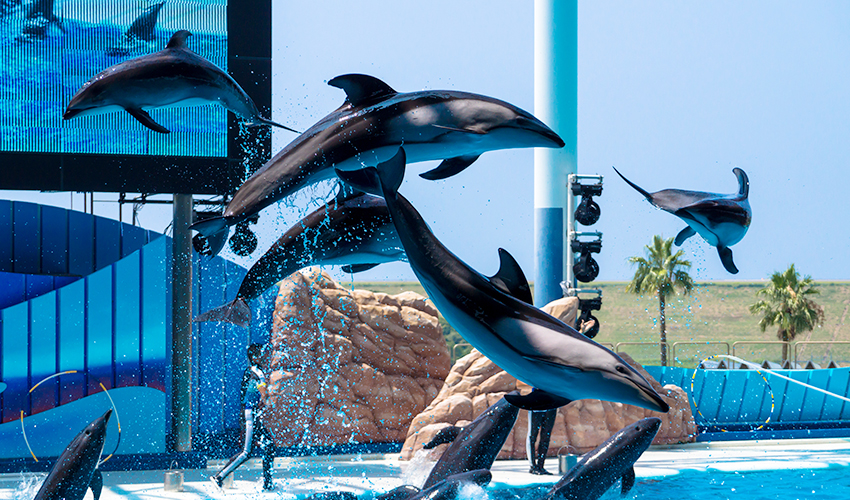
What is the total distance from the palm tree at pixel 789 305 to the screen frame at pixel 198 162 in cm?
2995

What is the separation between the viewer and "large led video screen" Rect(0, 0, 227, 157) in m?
8.63

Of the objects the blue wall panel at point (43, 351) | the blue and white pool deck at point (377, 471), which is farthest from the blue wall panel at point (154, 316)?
the blue and white pool deck at point (377, 471)

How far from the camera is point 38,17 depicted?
28.6 ft

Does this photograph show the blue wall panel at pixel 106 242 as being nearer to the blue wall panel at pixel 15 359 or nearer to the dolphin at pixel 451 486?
the blue wall panel at pixel 15 359

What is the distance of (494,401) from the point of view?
9.91 metres

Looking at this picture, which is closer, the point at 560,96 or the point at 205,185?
the point at 205,185

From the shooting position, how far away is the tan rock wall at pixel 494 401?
9.65 metres

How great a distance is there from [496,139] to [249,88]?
19.8 ft

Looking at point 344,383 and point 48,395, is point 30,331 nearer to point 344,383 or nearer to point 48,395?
point 48,395

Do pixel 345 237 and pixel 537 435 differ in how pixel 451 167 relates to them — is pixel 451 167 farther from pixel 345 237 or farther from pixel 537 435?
pixel 537 435

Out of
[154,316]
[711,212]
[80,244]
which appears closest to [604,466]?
[711,212]

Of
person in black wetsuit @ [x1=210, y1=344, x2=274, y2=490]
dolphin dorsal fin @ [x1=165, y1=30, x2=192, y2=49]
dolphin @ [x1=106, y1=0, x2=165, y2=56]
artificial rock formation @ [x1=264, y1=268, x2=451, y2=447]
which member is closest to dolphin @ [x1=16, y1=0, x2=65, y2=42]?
dolphin @ [x1=106, y1=0, x2=165, y2=56]

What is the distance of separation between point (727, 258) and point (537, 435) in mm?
3921

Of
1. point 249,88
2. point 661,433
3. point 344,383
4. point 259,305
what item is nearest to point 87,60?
point 249,88
